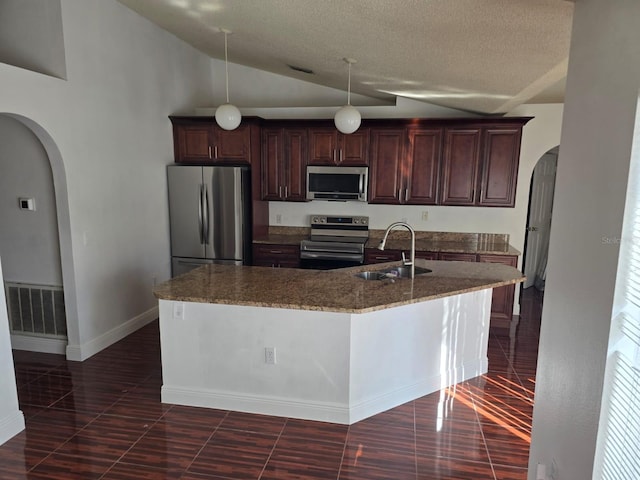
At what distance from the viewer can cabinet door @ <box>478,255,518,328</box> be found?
446 centimetres

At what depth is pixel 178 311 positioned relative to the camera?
2.91 m

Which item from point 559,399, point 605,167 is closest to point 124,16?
point 605,167

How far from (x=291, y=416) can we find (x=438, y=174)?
3.15 meters

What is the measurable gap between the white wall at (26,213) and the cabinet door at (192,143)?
1587mm

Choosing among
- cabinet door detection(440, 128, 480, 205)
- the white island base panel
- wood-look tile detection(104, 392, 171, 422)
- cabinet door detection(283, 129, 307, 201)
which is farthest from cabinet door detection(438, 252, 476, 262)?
wood-look tile detection(104, 392, 171, 422)

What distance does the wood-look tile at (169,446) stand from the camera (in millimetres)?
2439

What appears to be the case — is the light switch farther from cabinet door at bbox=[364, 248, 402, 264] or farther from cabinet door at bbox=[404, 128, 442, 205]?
cabinet door at bbox=[404, 128, 442, 205]

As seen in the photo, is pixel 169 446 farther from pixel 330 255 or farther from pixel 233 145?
pixel 233 145

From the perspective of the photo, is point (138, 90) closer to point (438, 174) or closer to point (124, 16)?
point (124, 16)

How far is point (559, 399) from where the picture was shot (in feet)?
5.65

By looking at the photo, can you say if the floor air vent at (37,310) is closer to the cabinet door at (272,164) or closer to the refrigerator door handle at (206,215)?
the refrigerator door handle at (206,215)

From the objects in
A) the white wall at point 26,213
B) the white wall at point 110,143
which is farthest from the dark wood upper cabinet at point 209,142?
the white wall at point 26,213

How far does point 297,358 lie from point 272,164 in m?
2.86

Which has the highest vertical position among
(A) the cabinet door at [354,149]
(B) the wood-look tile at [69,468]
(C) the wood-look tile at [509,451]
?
(A) the cabinet door at [354,149]
